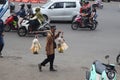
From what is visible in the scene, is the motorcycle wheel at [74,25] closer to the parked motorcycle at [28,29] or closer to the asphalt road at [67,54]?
the asphalt road at [67,54]

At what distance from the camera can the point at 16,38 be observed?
72.4ft

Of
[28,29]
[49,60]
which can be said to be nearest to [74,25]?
[28,29]

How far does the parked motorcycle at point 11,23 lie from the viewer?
23891 mm

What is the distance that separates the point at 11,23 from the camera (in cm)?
2397

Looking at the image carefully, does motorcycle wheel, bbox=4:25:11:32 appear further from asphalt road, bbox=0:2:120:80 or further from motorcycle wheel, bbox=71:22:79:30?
motorcycle wheel, bbox=71:22:79:30

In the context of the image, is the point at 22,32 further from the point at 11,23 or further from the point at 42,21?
the point at 11,23

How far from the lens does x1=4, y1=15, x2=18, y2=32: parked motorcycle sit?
78.4 ft

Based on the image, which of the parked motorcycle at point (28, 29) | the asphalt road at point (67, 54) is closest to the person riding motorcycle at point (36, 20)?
the parked motorcycle at point (28, 29)

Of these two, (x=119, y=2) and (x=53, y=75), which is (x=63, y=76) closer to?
(x=53, y=75)

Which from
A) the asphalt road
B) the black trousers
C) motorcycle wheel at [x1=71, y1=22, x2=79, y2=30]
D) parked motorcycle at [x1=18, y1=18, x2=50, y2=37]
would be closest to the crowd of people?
the black trousers

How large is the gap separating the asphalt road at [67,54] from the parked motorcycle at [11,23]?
44 centimetres

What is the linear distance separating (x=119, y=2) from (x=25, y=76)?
37576mm

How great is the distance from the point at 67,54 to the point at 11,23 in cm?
681

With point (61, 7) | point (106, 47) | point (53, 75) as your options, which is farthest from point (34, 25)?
point (53, 75)
